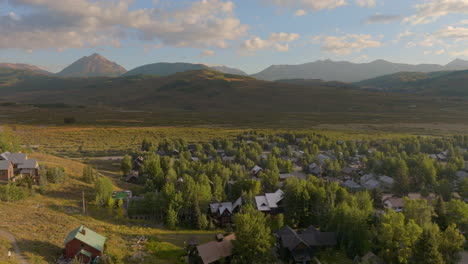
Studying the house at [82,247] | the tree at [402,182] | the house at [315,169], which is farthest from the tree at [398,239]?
the house at [315,169]

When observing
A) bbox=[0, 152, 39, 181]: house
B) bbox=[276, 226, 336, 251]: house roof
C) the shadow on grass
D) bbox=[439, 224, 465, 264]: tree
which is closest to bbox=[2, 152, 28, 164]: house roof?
bbox=[0, 152, 39, 181]: house

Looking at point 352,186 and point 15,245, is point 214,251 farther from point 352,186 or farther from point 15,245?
point 352,186

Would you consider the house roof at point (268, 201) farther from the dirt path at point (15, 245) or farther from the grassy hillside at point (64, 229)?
the dirt path at point (15, 245)

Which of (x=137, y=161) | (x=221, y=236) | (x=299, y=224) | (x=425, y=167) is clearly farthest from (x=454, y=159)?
(x=137, y=161)

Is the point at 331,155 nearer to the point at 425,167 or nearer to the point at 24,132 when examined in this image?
the point at 425,167

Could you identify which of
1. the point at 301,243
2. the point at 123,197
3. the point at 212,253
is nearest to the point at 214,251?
the point at 212,253

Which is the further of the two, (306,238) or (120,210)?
(120,210)
